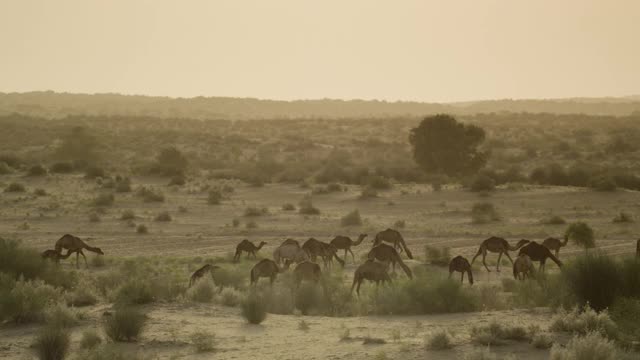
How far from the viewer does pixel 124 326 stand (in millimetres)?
14133

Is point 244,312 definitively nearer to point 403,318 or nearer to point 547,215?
point 403,318

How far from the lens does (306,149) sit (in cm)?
7444

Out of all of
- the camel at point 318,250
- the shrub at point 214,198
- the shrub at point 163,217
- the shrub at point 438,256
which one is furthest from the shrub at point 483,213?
the camel at point 318,250

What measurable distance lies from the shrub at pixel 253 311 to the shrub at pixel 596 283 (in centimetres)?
548

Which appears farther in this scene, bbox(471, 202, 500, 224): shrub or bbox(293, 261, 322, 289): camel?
bbox(471, 202, 500, 224): shrub

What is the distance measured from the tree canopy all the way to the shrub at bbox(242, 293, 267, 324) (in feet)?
122

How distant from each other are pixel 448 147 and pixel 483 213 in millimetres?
15653

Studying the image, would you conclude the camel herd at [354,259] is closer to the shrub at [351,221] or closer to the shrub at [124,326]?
the shrub at [124,326]

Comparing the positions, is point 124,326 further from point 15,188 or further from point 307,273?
point 15,188

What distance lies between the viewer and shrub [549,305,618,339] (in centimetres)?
1288

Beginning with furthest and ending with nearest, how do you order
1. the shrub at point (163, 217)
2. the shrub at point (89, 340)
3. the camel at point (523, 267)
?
the shrub at point (163, 217) < the camel at point (523, 267) < the shrub at point (89, 340)

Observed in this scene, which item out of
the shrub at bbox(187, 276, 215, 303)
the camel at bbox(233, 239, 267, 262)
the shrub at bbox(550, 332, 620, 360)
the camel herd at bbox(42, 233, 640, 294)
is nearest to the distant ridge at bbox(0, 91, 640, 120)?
the camel at bbox(233, 239, 267, 262)

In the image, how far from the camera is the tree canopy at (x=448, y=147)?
51688 millimetres

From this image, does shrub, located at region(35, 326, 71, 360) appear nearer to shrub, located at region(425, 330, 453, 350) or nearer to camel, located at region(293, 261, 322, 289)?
shrub, located at region(425, 330, 453, 350)
